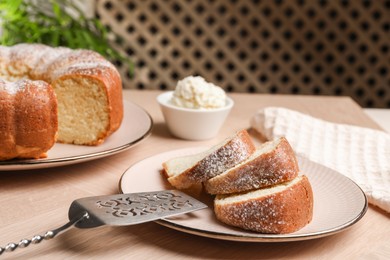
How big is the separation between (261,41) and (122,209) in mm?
2983

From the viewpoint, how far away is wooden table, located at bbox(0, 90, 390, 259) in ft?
2.58

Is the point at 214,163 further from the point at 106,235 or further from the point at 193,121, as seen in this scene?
the point at 193,121

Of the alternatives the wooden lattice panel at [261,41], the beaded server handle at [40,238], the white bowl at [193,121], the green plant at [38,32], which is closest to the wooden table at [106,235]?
the beaded server handle at [40,238]

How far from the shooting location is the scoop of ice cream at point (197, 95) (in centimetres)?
130

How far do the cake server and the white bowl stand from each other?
452mm

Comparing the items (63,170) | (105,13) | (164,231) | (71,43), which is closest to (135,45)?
(105,13)

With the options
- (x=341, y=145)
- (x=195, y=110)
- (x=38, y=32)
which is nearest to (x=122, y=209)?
(x=195, y=110)

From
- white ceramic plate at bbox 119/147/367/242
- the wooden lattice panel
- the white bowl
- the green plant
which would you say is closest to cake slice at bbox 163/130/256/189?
white ceramic plate at bbox 119/147/367/242

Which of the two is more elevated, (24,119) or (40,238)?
(24,119)

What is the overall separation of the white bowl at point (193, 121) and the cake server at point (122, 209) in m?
0.45

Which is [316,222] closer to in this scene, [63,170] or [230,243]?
[230,243]

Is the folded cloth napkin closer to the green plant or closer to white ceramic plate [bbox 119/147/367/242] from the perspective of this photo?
white ceramic plate [bbox 119/147/367/242]

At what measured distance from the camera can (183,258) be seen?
2.56 feet

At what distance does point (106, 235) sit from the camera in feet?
2.71
